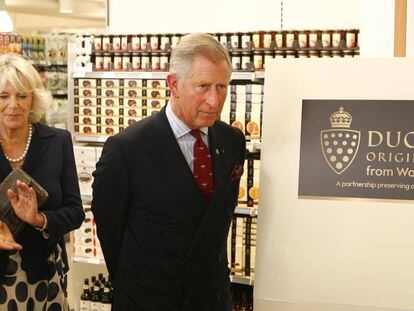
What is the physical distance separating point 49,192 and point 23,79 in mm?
475

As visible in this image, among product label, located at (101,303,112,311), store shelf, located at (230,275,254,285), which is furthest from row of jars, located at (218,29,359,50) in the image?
product label, located at (101,303,112,311)

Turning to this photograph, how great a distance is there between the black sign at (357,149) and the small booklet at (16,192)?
1008mm

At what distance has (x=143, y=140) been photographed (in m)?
2.17

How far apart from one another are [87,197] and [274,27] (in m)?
1.87

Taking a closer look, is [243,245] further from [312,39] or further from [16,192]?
[16,192]

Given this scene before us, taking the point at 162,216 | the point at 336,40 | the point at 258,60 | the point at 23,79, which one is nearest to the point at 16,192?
the point at 23,79

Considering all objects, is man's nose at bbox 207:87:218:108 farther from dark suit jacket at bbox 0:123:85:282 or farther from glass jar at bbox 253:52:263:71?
glass jar at bbox 253:52:263:71

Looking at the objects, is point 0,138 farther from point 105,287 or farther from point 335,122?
point 105,287

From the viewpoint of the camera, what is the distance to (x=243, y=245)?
405 centimetres

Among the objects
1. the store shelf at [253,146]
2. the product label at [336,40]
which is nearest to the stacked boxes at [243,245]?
the store shelf at [253,146]

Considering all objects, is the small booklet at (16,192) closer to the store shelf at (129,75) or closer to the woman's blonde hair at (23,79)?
the woman's blonde hair at (23,79)

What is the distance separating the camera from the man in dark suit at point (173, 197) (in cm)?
211

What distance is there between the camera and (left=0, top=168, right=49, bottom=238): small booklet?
7.68 ft

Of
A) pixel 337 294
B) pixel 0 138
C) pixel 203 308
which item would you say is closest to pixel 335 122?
pixel 337 294
